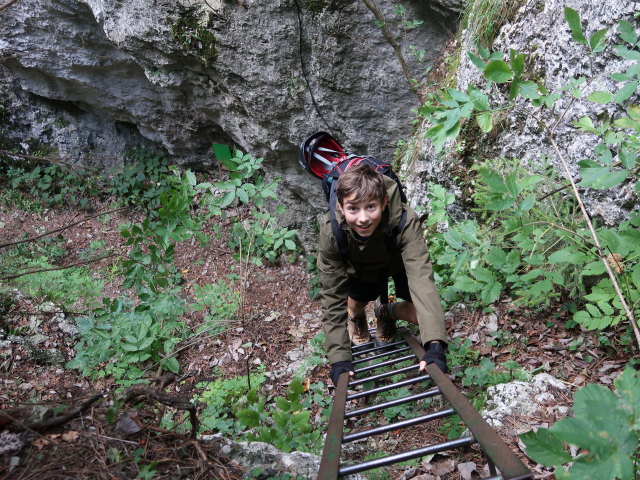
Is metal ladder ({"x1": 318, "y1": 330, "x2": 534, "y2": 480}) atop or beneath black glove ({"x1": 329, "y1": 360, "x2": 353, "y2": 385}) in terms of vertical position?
beneath

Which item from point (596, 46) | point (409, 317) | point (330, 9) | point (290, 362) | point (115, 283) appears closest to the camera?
point (596, 46)

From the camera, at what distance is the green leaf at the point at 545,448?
1.18 metres

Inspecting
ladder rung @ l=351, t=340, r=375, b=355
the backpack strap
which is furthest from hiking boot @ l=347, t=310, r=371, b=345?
the backpack strap

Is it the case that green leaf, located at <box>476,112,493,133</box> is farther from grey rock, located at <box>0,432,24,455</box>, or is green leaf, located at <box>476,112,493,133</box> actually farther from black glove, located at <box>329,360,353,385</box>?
grey rock, located at <box>0,432,24,455</box>

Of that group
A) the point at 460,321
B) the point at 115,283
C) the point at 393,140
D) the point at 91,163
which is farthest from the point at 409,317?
the point at 91,163

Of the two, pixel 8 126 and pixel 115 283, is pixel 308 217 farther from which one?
pixel 8 126

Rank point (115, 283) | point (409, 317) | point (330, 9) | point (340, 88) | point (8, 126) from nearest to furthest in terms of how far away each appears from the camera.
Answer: point (409, 317), point (330, 9), point (340, 88), point (115, 283), point (8, 126)

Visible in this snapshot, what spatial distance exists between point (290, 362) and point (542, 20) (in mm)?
4063

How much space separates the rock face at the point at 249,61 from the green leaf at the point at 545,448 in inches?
225

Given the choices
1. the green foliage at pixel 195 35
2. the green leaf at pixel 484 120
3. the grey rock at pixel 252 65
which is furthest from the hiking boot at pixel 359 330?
the green foliage at pixel 195 35

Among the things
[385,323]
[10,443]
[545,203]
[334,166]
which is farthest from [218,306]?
[10,443]

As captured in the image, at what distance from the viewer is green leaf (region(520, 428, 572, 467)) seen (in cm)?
118

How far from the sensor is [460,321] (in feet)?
13.0

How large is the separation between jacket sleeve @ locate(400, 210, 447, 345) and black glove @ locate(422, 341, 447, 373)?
38 mm
